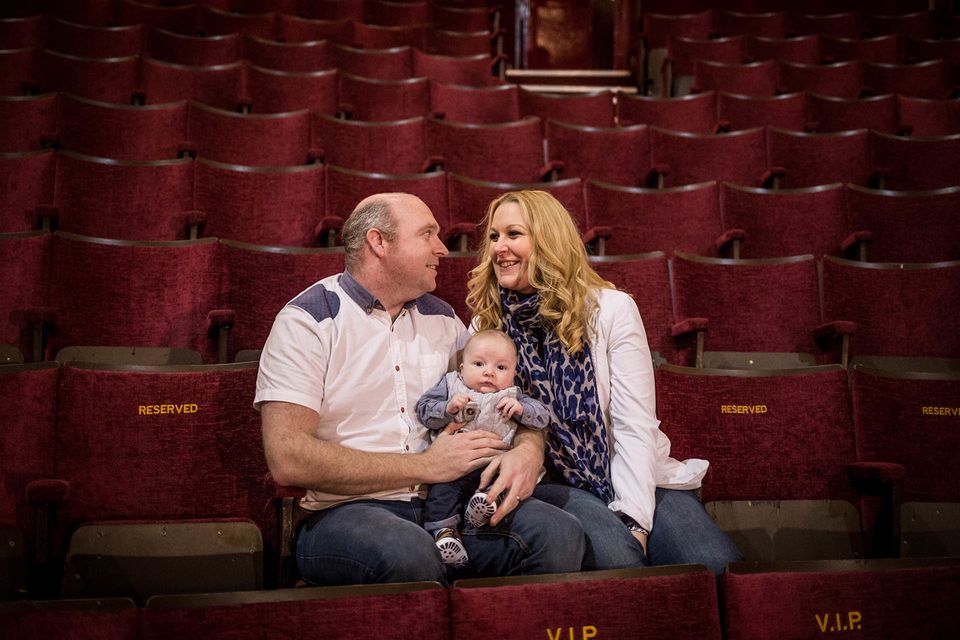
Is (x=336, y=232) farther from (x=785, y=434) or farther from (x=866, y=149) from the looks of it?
(x=866, y=149)

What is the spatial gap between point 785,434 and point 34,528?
Result: 0.48m

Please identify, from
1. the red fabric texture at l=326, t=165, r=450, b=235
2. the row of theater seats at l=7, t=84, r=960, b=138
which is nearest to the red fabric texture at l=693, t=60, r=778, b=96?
the row of theater seats at l=7, t=84, r=960, b=138

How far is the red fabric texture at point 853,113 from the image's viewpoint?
1.26 meters

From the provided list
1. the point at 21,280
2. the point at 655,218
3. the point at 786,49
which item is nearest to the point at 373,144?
the point at 655,218

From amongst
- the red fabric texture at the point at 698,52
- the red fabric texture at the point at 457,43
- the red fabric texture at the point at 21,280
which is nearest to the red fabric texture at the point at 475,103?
the red fabric texture at the point at 457,43

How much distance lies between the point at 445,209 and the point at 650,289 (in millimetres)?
251

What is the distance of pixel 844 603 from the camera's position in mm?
365

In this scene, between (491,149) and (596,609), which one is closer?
(596,609)

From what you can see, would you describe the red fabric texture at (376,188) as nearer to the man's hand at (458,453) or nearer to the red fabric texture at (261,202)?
the red fabric texture at (261,202)

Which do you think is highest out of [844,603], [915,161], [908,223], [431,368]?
[915,161]

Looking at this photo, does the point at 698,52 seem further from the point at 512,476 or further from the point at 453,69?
the point at 512,476

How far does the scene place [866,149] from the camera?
3.45ft

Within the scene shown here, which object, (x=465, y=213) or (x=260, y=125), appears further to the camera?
(x=260, y=125)

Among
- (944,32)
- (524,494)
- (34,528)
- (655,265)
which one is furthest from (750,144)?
(944,32)
